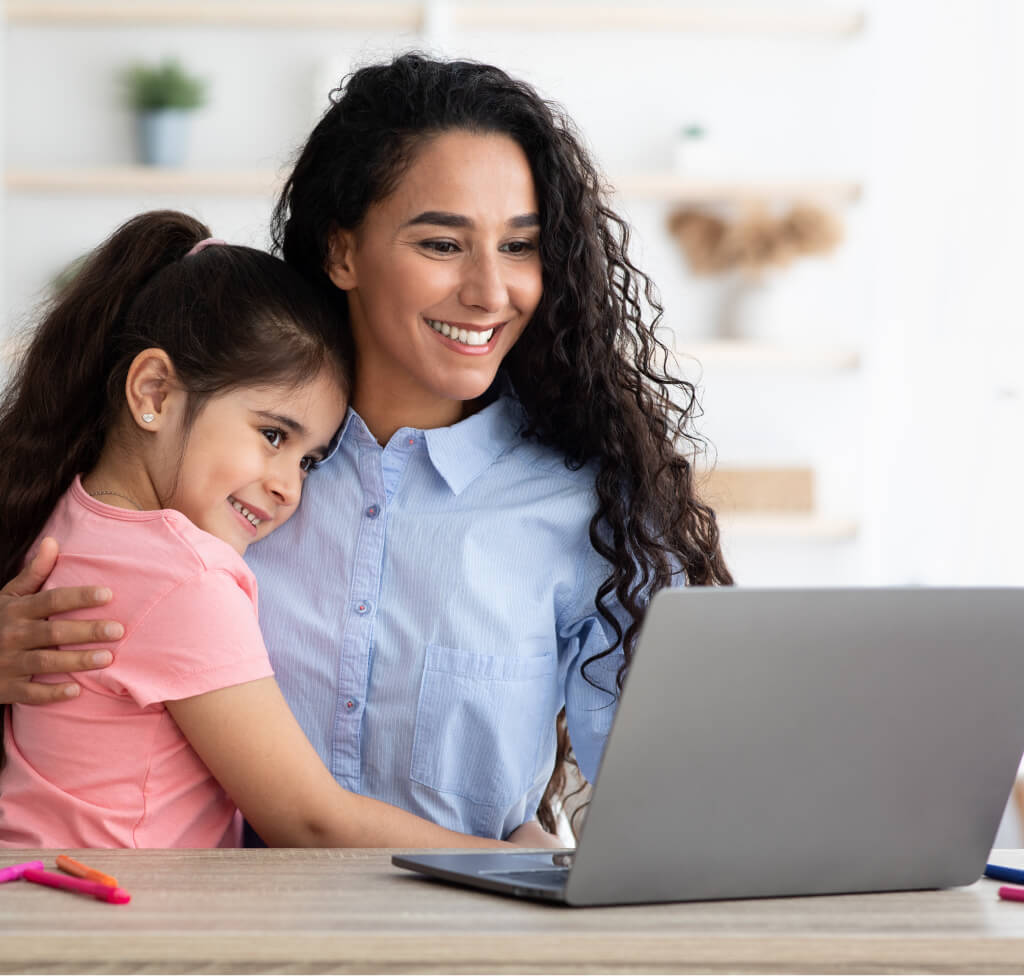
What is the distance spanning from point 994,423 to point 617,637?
7.91ft

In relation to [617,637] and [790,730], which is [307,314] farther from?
[790,730]

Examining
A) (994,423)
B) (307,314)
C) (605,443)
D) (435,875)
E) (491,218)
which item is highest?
(491,218)

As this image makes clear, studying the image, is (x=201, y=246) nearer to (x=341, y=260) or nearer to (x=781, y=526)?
(x=341, y=260)

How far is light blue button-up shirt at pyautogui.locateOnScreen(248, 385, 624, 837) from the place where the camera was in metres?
1.63

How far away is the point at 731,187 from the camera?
3.97 m

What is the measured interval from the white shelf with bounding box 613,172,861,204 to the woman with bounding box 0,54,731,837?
7.29 feet

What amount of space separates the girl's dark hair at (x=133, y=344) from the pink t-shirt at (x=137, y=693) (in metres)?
0.20

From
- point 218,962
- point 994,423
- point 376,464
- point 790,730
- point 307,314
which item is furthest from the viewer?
point 994,423

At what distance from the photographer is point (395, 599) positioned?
1.67m

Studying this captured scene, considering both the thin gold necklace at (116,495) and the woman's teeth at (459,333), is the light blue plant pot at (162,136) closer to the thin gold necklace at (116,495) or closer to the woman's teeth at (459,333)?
the woman's teeth at (459,333)

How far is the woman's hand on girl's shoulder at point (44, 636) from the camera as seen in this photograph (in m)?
1.30

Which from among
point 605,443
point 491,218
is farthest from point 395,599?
point 491,218

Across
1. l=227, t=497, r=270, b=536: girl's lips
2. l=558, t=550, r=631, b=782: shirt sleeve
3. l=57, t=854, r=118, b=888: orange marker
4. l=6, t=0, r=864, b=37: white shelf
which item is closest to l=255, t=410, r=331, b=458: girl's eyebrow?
l=227, t=497, r=270, b=536: girl's lips

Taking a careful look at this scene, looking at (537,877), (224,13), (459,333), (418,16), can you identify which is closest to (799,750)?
A: (537,877)
